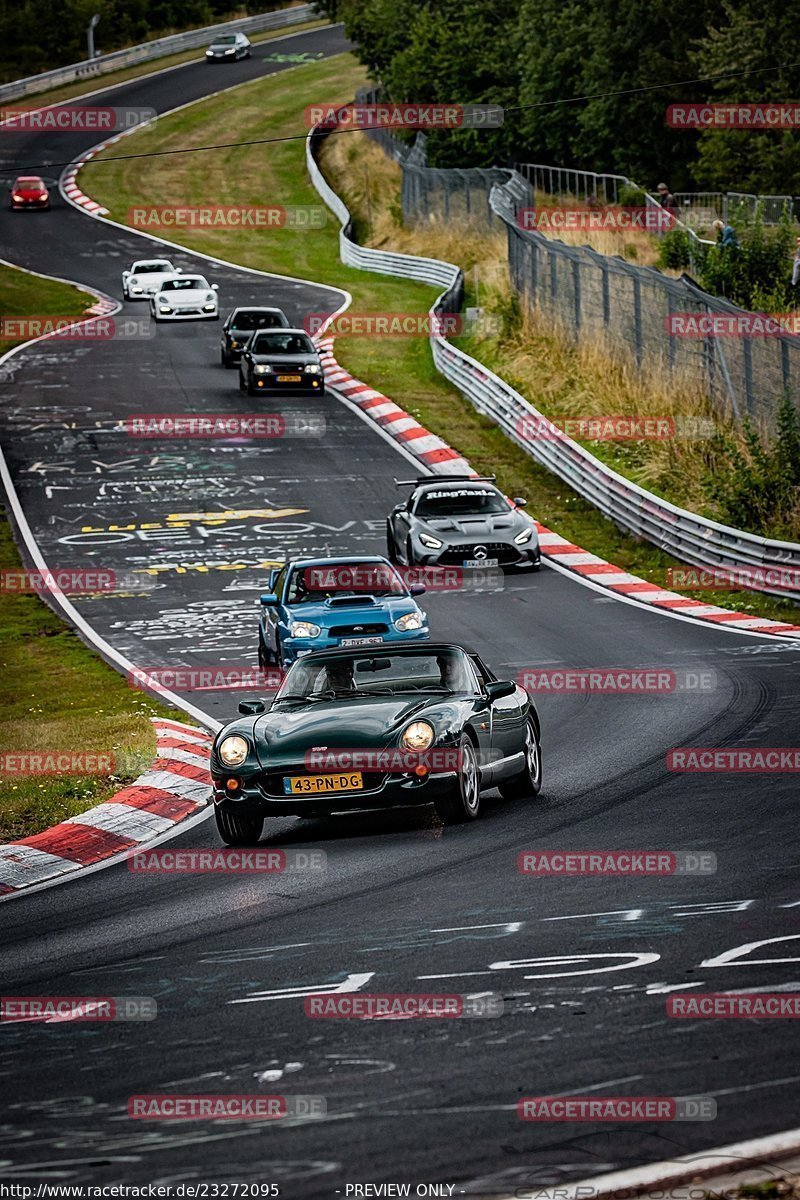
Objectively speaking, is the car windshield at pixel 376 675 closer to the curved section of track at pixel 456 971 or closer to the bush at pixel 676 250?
the curved section of track at pixel 456 971

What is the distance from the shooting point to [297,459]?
34812 mm

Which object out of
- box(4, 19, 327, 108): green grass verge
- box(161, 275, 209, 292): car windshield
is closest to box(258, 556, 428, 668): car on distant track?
box(161, 275, 209, 292): car windshield

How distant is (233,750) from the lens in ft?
39.7

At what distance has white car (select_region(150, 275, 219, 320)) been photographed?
1946 inches

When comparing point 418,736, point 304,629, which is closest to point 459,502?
point 304,629

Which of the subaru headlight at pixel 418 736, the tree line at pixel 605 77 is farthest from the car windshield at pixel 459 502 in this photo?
the tree line at pixel 605 77

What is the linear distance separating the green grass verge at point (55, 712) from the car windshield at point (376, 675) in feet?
6.69

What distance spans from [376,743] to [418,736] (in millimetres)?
274

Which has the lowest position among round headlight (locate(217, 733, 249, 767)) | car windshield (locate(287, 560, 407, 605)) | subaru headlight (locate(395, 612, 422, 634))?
subaru headlight (locate(395, 612, 422, 634))

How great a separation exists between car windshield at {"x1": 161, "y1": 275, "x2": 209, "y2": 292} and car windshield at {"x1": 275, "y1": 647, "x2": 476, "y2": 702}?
38.3 m

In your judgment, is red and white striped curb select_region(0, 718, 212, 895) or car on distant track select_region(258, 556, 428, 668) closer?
red and white striped curb select_region(0, 718, 212, 895)

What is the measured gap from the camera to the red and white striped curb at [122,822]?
1200cm

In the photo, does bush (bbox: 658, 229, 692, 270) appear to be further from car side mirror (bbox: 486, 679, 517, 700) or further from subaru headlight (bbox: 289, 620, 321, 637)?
car side mirror (bbox: 486, 679, 517, 700)

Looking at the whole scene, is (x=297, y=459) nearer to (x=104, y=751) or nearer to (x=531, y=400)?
(x=531, y=400)
